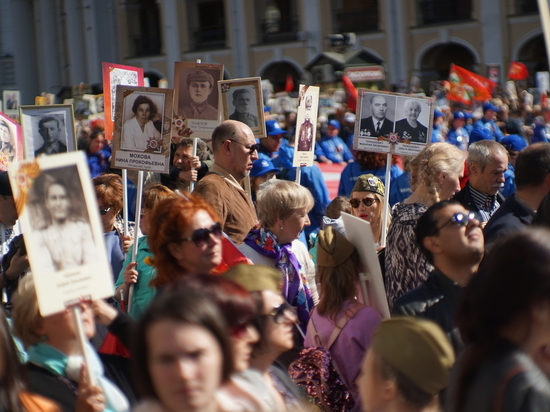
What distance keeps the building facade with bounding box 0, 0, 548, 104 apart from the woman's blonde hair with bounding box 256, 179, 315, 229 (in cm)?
1882

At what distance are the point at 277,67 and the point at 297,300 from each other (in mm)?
30830

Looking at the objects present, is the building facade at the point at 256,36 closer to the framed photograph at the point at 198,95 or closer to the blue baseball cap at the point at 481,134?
the blue baseball cap at the point at 481,134

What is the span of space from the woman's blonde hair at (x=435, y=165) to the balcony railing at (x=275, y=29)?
96.2 ft

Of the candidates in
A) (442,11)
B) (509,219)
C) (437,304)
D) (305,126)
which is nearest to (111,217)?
(305,126)

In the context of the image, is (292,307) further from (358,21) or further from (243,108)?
(358,21)

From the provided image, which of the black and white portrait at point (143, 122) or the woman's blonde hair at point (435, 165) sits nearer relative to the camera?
the woman's blonde hair at point (435, 165)

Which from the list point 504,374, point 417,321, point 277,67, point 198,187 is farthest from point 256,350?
point 277,67

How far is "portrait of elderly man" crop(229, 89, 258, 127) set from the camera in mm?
5656

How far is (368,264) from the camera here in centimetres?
322

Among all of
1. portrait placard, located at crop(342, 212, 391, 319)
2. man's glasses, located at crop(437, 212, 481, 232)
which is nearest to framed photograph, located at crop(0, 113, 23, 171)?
portrait placard, located at crop(342, 212, 391, 319)

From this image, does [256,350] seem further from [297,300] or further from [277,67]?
[277,67]

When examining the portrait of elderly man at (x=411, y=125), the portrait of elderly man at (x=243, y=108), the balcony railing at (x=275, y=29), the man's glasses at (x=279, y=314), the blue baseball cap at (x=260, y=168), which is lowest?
the man's glasses at (x=279, y=314)

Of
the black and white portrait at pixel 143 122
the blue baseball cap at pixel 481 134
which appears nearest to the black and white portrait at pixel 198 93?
the black and white portrait at pixel 143 122

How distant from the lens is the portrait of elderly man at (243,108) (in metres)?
Result: 5.66
